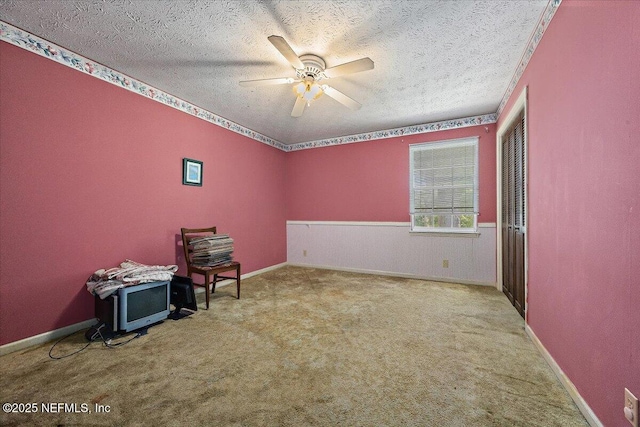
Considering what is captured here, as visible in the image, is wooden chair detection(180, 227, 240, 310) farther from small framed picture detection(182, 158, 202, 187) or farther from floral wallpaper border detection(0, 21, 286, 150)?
floral wallpaper border detection(0, 21, 286, 150)

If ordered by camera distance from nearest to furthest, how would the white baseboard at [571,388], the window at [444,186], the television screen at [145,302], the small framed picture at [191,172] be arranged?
the white baseboard at [571,388] < the television screen at [145,302] < the small framed picture at [191,172] < the window at [444,186]

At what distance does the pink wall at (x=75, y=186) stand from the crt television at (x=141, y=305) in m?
0.60

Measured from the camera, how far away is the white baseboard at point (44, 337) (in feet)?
6.43

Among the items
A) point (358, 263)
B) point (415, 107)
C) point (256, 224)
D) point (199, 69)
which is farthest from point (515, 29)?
point (256, 224)

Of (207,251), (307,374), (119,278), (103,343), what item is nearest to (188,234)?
(207,251)

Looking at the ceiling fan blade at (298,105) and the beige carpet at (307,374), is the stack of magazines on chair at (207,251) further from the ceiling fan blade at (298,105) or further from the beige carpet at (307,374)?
the ceiling fan blade at (298,105)

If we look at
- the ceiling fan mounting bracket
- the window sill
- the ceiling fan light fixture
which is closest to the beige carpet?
the window sill

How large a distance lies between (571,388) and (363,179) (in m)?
3.71

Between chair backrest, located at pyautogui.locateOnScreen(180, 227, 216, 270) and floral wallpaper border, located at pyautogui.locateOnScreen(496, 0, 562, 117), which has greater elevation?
floral wallpaper border, located at pyautogui.locateOnScreen(496, 0, 562, 117)

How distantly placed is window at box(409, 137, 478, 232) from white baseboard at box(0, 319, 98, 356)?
14.4 ft

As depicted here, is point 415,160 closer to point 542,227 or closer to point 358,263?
point 358,263

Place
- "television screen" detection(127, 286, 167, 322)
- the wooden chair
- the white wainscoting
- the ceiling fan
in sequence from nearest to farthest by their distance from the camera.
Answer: the ceiling fan → "television screen" detection(127, 286, 167, 322) → the wooden chair → the white wainscoting

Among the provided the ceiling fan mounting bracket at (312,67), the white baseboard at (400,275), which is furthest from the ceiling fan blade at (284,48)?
the white baseboard at (400,275)

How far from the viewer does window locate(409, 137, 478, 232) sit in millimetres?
4000
